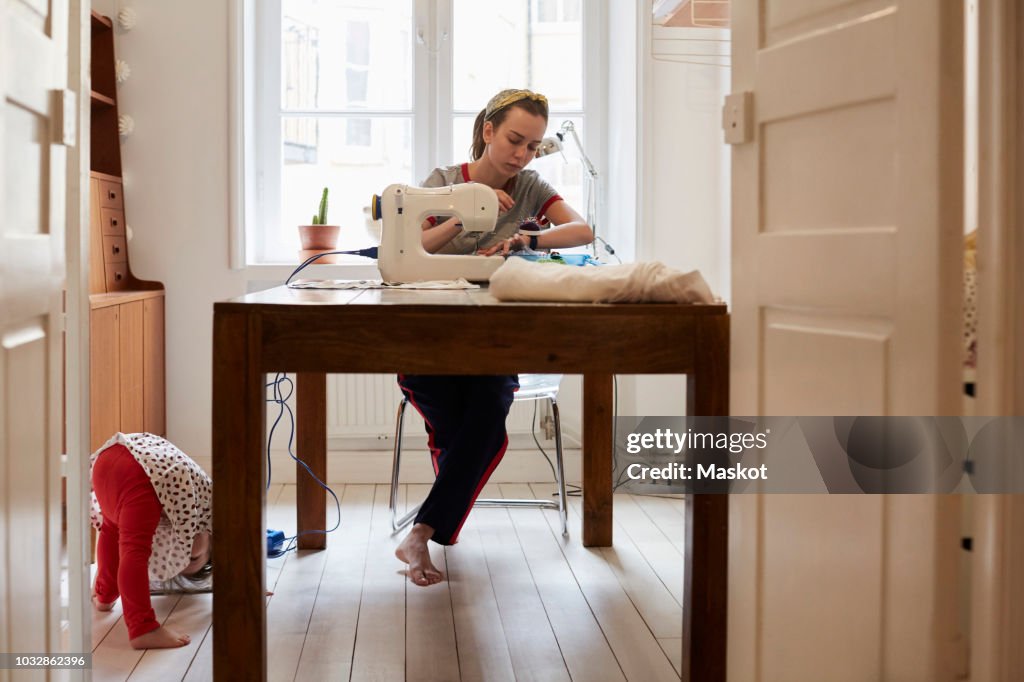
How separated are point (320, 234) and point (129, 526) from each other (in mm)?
1822

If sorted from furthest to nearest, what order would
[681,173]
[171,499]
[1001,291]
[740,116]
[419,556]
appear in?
[681,173] < [419,556] < [171,499] < [740,116] < [1001,291]

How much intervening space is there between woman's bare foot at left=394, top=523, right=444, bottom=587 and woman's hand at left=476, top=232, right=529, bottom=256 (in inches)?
28.8

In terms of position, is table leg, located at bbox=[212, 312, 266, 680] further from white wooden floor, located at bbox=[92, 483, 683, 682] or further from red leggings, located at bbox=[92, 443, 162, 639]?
red leggings, located at bbox=[92, 443, 162, 639]

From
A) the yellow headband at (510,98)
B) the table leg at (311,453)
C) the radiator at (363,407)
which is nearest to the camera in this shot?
the yellow headband at (510,98)

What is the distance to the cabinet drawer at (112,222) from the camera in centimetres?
342

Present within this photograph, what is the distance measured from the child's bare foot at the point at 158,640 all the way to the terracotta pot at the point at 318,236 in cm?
193

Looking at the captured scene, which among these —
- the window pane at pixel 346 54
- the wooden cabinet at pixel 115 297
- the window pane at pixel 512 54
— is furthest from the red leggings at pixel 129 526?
the window pane at pixel 512 54

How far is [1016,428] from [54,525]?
4.22 ft

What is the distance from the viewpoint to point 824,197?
1.36 m

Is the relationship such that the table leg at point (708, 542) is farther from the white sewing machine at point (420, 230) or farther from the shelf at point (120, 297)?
the shelf at point (120, 297)

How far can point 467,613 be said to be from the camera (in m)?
2.33

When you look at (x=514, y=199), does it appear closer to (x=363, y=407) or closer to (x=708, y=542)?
(x=363, y=407)

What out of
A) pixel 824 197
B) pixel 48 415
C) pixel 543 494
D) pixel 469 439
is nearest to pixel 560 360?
pixel 824 197

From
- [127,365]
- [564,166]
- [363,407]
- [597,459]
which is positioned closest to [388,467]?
[363,407]
